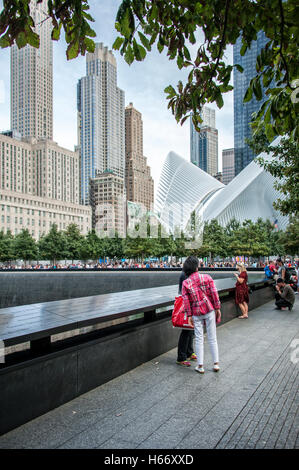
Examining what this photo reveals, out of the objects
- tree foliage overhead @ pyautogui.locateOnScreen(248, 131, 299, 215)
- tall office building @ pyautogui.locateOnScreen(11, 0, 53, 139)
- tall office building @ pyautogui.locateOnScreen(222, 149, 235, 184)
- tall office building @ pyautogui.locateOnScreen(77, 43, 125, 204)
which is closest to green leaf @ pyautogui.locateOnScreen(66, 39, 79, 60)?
tree foliage overhead @ pyautogui.locateOnScreen(248, 131, 299, 215)

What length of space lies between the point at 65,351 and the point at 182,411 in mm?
1294

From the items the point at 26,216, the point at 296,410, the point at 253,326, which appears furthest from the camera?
the point at 26,216

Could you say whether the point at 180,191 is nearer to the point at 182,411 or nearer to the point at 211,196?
the point at 211,196

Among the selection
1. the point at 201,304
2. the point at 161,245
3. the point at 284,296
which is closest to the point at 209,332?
the point at 201,304

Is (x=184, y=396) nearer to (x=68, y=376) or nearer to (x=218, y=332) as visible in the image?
(x=68, y=376)

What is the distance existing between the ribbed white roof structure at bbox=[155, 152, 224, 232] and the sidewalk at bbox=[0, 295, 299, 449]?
76165 mm

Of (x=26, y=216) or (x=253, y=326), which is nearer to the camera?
(x=253, y=326)

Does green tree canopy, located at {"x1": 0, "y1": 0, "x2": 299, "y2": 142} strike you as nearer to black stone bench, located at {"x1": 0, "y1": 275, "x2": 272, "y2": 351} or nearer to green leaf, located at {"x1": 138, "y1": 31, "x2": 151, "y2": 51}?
green leaf, located at {"x1": 138, "y1": 31, "x2": 151, "y2": 51}

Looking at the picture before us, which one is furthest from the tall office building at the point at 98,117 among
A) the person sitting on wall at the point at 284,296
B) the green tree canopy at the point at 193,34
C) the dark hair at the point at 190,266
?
the green tree canopy at the point at 193,34

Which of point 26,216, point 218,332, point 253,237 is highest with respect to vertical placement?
point 26,216

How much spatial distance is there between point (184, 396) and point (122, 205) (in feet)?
438

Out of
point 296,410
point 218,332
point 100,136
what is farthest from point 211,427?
point 100,136

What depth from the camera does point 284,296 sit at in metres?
10.6

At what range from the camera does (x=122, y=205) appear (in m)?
137
